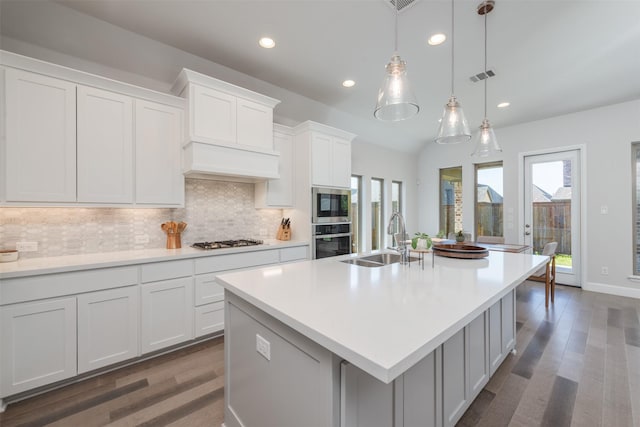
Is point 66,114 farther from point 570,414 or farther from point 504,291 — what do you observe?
point 570,414

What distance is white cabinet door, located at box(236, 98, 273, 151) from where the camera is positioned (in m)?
2.87

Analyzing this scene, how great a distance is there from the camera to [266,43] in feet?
8.44

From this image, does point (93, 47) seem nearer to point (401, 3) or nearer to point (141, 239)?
point (141, 239)

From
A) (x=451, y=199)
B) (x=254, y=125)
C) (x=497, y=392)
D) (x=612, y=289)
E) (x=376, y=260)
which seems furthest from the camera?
(x=451, y=199)

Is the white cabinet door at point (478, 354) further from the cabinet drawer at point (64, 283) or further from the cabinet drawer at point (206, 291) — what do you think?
the cabinet drawer at point (64, 283)

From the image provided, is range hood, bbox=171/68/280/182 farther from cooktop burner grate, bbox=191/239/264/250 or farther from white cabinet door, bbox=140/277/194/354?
white cabinet door, bbox=140/277/194/354

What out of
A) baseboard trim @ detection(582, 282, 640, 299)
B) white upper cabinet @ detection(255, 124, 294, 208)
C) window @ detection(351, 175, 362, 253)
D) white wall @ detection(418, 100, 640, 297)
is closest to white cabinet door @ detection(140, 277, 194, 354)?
white upper cabinet @ detection(255, 124, 294, 208)

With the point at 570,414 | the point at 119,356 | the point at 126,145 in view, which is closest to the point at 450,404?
the point at 570,414

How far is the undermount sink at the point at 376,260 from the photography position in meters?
2.04

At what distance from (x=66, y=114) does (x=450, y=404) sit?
3.36 metres

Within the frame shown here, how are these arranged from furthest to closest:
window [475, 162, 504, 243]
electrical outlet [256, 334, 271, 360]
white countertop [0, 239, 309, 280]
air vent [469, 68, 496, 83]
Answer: window [475, 162, 504, 243]
air vent [469, 68, 496, 83]
white countertop [0, 239, 309, 280]
electrical outlet [256, 334, 271, 360]

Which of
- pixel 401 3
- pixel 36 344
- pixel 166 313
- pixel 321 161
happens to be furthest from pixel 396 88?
pixel 36 344

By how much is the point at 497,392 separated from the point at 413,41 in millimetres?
3029

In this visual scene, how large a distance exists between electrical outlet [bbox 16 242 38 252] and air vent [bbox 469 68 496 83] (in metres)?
4.71
